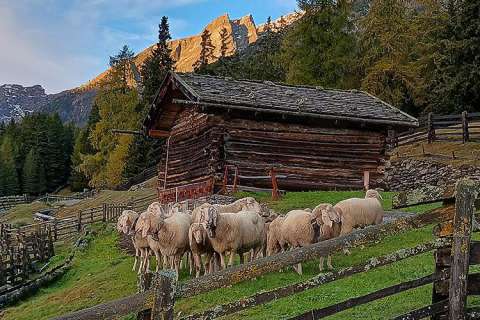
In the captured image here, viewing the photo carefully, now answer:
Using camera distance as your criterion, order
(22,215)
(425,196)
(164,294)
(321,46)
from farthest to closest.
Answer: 1. (22,215)
2. (321,46)
3. (425,196)
4. (164,294)

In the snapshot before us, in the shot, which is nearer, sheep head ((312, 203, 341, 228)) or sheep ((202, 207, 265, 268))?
sheep ((202, 207, 265, 268))

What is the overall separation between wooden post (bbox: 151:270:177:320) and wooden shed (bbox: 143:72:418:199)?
48.2 feet

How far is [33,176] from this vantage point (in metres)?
85.9

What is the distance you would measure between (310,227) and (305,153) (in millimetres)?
10912

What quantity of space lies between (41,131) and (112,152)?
1726 inches

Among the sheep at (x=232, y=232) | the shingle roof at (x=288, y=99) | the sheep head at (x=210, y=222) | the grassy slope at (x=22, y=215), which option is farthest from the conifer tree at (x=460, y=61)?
the grassy slope at (x=22, y=215)

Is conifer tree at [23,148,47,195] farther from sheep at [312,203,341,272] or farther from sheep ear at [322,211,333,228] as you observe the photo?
sheep ear at [322,211,333,228]

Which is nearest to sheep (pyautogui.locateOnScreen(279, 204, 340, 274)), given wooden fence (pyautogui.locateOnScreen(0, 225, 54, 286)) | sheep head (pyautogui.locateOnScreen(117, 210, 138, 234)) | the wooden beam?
sheep head (pyautogui.locateOnScreen(117, 210, 138, 234))

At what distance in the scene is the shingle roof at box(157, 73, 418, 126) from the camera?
19453 millimetres

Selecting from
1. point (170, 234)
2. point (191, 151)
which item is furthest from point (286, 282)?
point (191, 151)

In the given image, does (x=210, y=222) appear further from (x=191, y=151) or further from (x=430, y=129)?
(x=430, y=129)

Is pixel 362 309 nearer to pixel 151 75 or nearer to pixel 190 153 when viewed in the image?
pixel 190 153

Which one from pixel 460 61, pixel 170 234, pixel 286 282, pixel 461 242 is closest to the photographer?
pixel 461 242

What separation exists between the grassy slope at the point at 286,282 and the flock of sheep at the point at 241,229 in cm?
60
